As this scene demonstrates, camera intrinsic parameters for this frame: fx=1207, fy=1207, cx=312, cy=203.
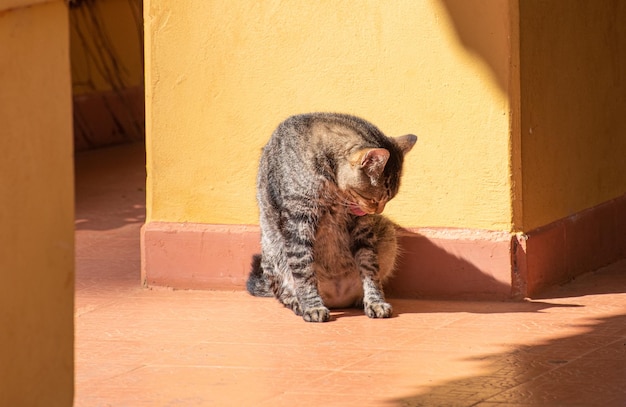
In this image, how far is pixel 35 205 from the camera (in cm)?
353

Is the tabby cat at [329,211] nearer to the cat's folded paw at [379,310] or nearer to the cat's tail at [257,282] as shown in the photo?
the cat's folded paw at [379,310]

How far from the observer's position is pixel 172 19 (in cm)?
690

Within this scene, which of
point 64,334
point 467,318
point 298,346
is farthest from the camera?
point 467,318

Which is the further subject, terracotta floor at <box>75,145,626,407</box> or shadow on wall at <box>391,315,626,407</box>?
terracotta floor at <box>75,145,626,407</box>

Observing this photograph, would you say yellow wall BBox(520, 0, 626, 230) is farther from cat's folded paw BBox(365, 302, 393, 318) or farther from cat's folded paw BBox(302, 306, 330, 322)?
cat's folded paw BBox(302, 306, 330, 322)

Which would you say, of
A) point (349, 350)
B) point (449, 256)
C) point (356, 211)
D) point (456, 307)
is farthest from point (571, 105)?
point (349, 350)

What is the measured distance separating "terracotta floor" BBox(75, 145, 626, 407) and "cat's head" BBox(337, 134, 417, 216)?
2.03ft

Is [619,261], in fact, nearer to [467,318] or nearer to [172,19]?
[467,318]

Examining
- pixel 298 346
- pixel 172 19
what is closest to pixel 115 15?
pixel 172 19

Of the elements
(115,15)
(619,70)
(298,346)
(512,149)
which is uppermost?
(115,15)

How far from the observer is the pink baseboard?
6.52 metres

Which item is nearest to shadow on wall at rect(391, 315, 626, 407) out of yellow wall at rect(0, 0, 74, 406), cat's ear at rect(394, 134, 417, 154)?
cat's ear at rect(394, 134, 417, 154)

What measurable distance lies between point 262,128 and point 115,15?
22.3 feet

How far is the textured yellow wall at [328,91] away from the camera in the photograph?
6.43 metres
